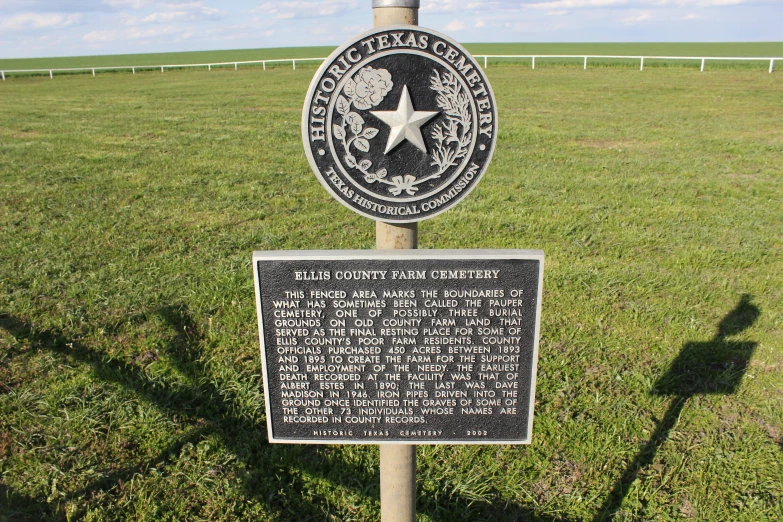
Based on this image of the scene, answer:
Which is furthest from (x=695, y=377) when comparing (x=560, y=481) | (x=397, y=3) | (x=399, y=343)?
(x=397, y=3)

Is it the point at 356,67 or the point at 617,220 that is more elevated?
the point at 356,67

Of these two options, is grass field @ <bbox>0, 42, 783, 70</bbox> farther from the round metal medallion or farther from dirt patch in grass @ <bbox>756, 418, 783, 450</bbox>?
the round metal medallion

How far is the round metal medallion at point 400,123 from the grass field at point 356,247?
1770mm

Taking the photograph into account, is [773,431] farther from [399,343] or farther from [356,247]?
[356,247]

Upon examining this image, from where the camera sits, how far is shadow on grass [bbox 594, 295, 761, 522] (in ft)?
10.3

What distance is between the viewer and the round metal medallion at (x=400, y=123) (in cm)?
186

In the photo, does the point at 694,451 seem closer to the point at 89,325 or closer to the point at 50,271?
the point at 89,325

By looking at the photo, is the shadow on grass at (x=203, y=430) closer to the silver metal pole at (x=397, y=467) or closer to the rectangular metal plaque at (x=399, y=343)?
the silver metal pole at (x=397, y=467)

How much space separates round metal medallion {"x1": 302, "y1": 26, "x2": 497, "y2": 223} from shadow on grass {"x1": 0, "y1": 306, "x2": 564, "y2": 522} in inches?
67.7

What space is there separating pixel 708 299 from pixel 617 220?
1.78 meters

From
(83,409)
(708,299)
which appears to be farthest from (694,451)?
(83,409)

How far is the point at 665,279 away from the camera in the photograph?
4.95m

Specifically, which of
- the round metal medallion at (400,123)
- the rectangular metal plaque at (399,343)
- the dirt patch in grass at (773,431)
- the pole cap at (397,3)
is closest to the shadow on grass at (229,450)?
the rectangular metal plaque at (399,343)

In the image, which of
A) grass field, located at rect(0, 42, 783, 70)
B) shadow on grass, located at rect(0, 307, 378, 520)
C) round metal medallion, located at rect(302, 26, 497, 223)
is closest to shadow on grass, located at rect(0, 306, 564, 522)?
shadow on grass, located at rect(0, 307, 378, 520)
